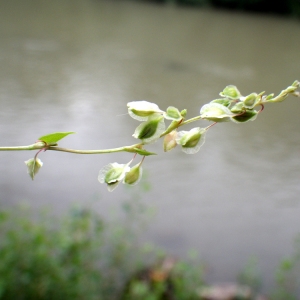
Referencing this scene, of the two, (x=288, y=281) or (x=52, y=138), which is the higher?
(x=52, y=138)

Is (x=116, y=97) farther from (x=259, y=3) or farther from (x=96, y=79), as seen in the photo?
(x=259, y=3)

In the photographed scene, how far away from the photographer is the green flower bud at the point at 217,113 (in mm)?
253

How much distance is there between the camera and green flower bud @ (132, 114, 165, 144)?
0.26 m

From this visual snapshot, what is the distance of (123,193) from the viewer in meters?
2.24

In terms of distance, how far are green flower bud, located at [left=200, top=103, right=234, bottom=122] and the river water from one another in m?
0.47

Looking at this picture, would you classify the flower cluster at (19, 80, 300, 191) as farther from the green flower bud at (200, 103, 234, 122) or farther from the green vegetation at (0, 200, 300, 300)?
the green vegetation at (0, 200, 300, 300)

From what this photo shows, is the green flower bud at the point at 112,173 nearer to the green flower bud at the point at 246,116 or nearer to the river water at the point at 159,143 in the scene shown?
the green flower bud at the point at 246,116

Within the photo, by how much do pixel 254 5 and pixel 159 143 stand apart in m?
8.12

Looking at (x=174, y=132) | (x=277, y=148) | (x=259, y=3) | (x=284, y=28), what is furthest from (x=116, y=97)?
(x=259, y=3)

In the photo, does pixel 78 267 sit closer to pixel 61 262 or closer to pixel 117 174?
pixel 61 262

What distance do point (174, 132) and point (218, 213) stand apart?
6.69 feet

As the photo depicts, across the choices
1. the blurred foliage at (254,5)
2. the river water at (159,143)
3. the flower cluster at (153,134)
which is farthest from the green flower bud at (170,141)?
the blurred foliage at (254,5)

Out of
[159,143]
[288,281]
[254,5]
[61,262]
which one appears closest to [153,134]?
[61,262]

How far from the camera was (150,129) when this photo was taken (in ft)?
0.87
